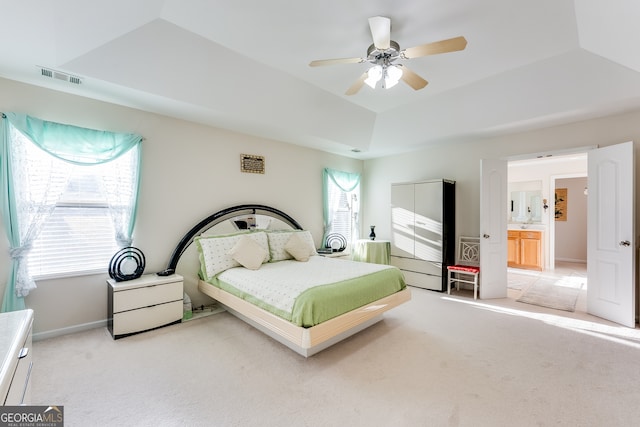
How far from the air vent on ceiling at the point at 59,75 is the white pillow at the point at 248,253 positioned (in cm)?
241

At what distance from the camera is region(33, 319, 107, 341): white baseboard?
2.93 meters

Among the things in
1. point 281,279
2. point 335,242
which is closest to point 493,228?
point 335,242

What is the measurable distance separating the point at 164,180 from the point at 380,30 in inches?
124

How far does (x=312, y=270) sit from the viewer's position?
138 inches

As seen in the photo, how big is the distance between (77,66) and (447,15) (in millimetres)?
3426

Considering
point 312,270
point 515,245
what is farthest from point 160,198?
point 515,245

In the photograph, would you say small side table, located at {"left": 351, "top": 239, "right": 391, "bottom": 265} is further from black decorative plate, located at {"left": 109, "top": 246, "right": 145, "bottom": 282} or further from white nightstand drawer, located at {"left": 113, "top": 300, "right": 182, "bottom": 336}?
black decorative plate, located at {"left": 109, "top": 246, "right": 145, "bottom": 282}

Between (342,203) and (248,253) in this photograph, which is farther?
(342,203)

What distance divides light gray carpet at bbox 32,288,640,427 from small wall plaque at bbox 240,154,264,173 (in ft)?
7.91

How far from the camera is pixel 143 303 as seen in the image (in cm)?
314

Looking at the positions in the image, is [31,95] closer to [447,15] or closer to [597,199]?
[447,15]

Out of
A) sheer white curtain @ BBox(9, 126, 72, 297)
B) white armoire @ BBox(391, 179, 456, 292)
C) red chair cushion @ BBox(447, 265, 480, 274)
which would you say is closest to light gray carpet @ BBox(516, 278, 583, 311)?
red chair cushion @ BBox(447, 265, 480, 274)

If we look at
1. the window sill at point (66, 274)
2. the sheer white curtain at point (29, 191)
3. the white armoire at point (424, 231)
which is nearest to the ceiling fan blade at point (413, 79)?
the white armoire at point (424, 231)

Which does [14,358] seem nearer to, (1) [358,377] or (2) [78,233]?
(1) [358,377]
